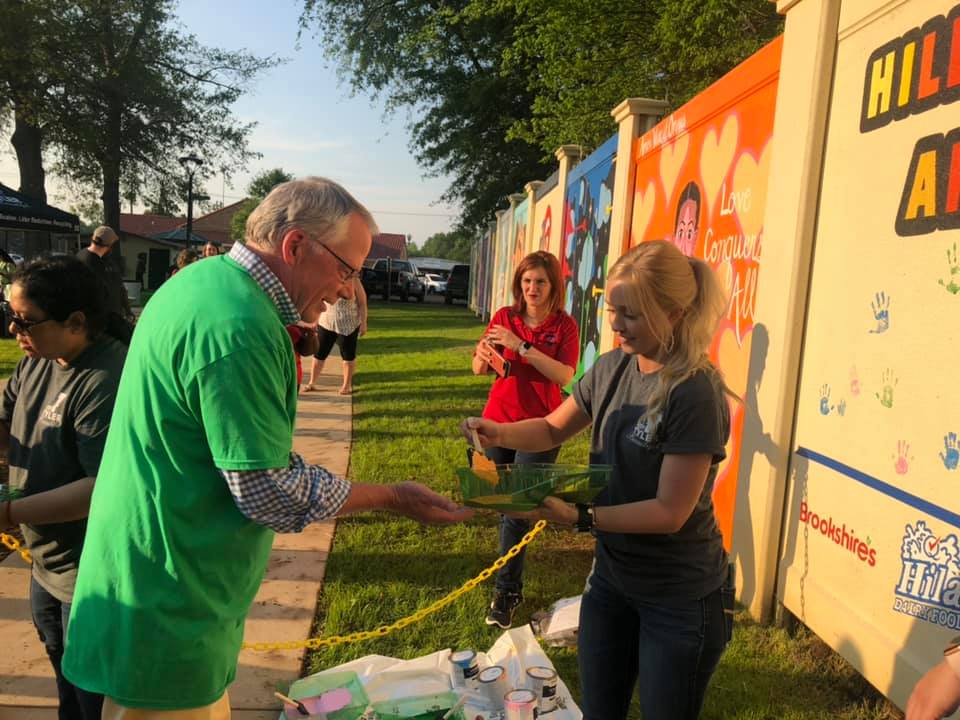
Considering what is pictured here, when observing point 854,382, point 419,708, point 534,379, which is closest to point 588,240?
point 534,379

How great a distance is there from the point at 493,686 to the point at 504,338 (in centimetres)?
179

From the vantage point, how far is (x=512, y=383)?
4207mm

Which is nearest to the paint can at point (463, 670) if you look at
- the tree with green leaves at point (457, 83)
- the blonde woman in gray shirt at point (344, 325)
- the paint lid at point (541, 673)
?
the paint lid at point (541, 673)

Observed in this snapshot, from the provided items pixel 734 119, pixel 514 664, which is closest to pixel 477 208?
pixel 734 119

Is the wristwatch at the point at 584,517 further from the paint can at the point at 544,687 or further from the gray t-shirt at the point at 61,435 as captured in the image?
the gray t-shirt at the point at 61,435

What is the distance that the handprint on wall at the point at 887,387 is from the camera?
2.94 meters

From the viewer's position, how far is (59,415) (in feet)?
7.63

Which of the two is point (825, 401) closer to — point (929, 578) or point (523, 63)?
point (929, 578)

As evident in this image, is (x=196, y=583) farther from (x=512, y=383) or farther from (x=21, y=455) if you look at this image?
(x=512, y=383)

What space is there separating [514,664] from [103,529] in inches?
90.3

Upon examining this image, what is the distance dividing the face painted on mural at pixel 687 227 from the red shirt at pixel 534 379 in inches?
64.0

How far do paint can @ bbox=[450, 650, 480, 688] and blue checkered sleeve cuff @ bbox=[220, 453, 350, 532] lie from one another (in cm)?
178

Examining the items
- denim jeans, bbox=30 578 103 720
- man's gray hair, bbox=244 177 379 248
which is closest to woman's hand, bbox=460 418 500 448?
man's gray hair, bbox=244 177 379 248

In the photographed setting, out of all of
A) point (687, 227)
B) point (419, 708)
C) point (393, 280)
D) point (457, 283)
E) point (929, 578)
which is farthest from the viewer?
point (393, 280)
